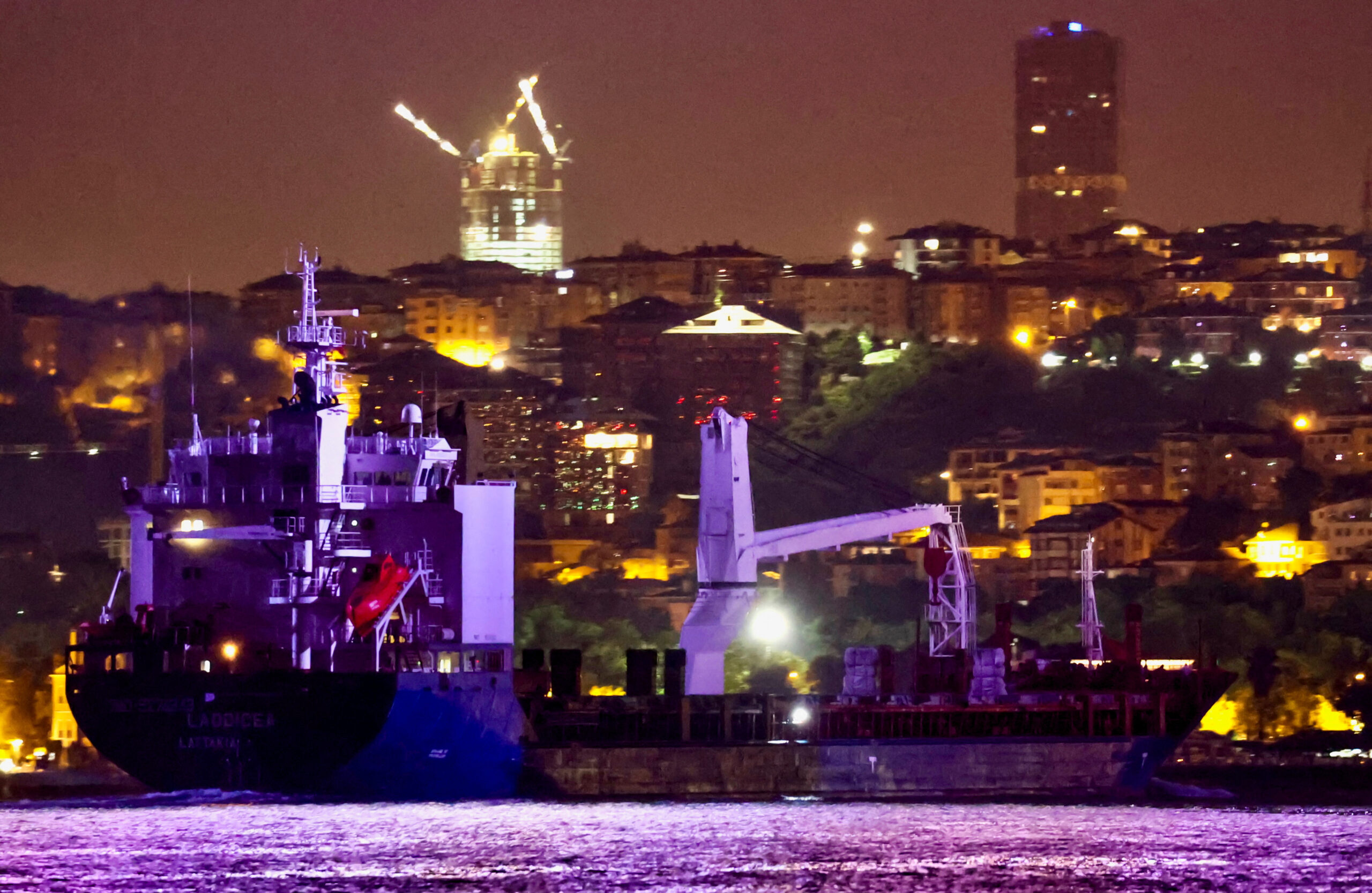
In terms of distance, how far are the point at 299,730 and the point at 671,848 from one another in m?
6.48

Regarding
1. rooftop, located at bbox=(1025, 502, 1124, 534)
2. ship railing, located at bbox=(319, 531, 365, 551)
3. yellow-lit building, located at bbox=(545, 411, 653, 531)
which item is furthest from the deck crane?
yellow-lit building, located at bbox=(545, 411, 653, 531)

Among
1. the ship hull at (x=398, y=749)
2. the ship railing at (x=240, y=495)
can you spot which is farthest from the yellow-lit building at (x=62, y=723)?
the ship hull at (x=398, y=749)

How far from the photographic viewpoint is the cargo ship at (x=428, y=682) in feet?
175

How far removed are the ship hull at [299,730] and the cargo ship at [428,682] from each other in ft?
0.13

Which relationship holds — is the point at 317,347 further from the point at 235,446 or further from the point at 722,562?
the point at 722,562

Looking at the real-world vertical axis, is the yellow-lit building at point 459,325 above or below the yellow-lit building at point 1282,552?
above

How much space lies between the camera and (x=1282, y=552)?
11581 cm

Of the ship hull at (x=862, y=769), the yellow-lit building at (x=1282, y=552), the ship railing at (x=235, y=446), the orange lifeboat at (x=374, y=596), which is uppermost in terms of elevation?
the yellow-lit building at (x=1282, y=552)

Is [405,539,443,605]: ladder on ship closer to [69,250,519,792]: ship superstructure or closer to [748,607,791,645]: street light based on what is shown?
[69,250,519,792]: ship superstructure

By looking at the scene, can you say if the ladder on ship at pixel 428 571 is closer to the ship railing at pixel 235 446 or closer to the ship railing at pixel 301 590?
the ship railing at pixel 301 590

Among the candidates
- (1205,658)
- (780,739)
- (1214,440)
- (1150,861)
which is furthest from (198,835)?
(1214,440)

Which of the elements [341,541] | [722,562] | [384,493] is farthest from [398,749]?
[722,562]

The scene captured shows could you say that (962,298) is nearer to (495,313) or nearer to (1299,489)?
(495,313)

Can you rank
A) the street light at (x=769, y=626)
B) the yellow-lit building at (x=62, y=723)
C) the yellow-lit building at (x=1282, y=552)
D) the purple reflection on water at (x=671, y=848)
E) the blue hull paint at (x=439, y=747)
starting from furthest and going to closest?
the yellow-lit building at (x=1282, y=552), the street light at (x=769, y=626), the yellow-lit building at (x=62, y=723), the blue hull paint at (x=439, y=747), the purple reflection on water at (x=671, y=848)
